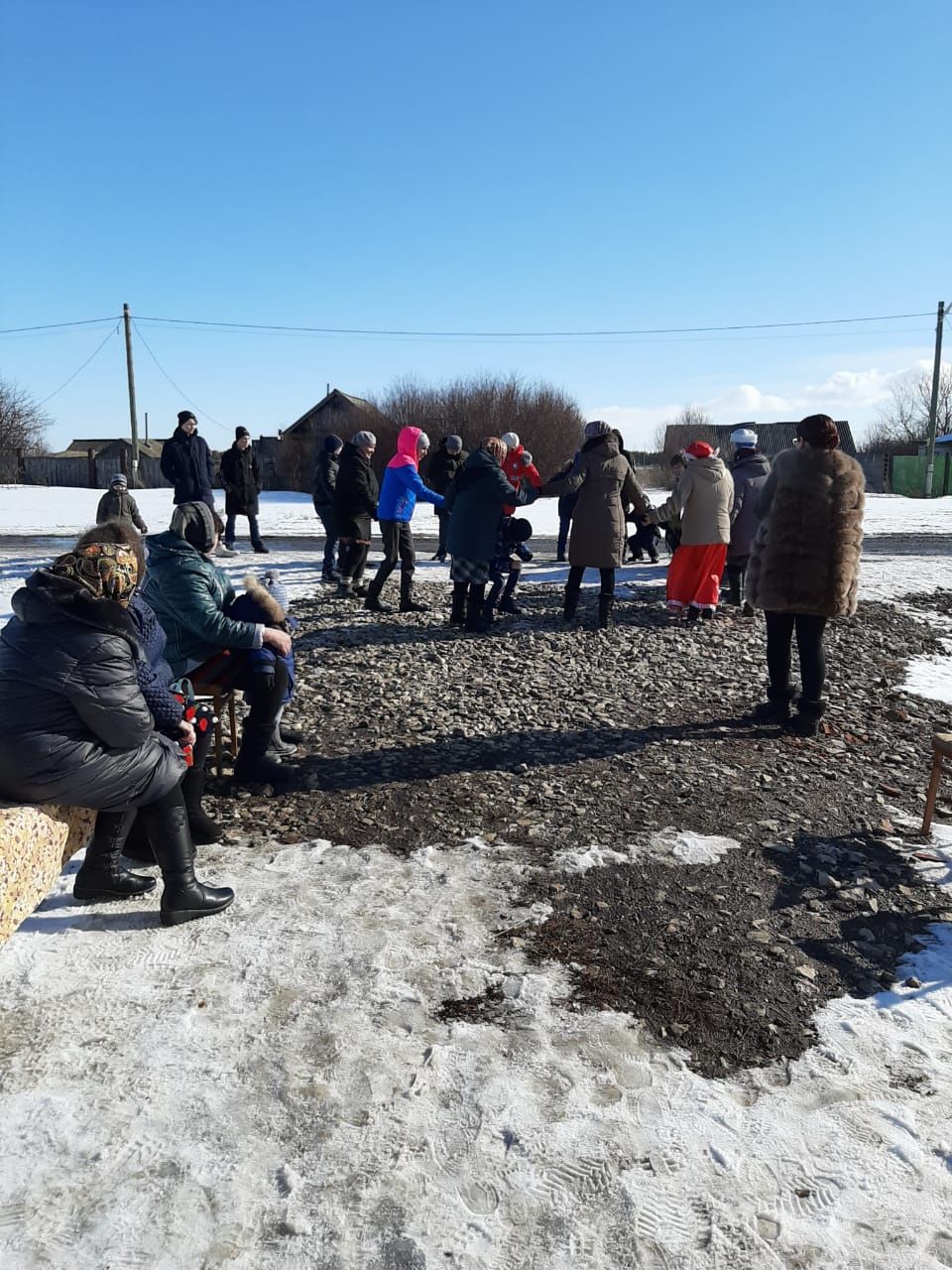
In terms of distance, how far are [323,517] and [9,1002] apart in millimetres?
8289

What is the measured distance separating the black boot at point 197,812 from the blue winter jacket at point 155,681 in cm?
50

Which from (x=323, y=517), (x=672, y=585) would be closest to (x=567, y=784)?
(x=672, y=585)

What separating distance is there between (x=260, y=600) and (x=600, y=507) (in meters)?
4.59

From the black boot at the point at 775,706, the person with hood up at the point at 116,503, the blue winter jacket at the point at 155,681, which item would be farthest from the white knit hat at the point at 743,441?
the blue winter jacket at the point at 155,681

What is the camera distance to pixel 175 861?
3.54 meters

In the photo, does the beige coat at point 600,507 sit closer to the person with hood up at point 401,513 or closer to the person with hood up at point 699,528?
the person with hood up at point 699,528

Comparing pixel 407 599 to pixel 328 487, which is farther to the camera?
pixel 328 487

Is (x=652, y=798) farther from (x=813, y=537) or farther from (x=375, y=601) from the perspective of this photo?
(x=375, y=601)

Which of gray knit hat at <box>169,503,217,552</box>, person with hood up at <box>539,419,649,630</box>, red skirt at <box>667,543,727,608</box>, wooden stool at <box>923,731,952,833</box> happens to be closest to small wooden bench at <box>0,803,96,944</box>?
gray knit hat at <box>169,503,217,552</box>

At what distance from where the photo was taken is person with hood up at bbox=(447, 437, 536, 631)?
27.0 feet

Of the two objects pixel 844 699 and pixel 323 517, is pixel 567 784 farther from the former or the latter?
pixel 323 517

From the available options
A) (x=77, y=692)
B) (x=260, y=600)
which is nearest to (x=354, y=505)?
(x=260, y=600)

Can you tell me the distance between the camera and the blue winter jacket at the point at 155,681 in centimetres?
351

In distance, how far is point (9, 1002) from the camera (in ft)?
10.1
